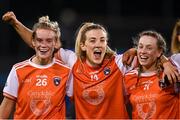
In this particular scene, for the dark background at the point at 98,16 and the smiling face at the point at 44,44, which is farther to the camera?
the dark background at the point at 98,16

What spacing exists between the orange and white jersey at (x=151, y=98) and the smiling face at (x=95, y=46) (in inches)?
12.7

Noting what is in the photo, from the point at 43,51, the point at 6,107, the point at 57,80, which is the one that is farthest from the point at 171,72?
the point at 6,107

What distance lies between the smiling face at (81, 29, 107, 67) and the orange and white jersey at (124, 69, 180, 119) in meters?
0.32

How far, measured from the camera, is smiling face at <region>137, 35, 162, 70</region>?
15.7ft

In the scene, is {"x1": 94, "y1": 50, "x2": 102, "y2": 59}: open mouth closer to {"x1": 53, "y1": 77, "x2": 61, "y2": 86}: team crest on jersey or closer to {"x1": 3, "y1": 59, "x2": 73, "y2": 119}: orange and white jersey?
{"x1": 3, "y1": 59, "x2": 73, "y2": 119}: orange and white jersey

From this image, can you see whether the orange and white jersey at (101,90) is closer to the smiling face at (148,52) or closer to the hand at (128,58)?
the hand at (128,58)

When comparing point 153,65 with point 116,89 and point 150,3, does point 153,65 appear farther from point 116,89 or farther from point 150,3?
point 150,3

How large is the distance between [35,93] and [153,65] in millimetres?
1013

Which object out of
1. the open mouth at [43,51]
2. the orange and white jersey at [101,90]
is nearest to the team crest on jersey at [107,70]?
the orange and white jersey at [101,90]

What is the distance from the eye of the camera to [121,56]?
492 cm

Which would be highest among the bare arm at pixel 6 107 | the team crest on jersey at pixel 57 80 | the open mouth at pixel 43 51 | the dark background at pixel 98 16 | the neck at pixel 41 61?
the dark background at pixel 98 16

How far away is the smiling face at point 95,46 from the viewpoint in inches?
191

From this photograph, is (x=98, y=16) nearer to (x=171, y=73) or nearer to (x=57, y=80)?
(x=57, y=80)

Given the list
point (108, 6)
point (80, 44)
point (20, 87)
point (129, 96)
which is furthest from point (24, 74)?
point (108, 6)
